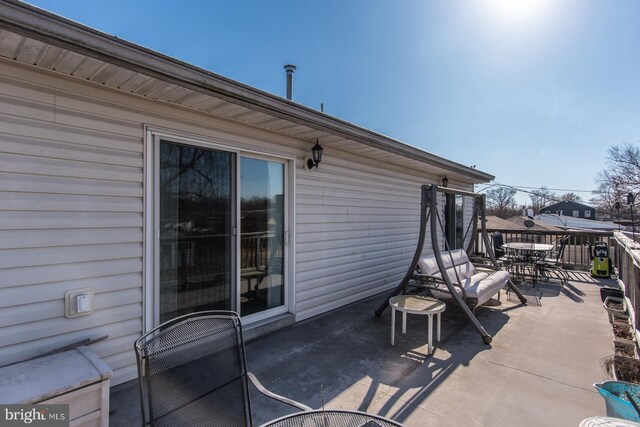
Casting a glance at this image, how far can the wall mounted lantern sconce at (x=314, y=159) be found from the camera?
13.1 feet

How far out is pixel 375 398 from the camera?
238 cm

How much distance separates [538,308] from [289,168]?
13.9 feet

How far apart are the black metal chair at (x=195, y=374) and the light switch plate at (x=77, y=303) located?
108 centimetres

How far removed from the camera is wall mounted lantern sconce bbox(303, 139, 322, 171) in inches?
157

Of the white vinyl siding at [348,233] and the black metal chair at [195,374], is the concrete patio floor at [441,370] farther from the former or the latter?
the black metal chair at [195,374]

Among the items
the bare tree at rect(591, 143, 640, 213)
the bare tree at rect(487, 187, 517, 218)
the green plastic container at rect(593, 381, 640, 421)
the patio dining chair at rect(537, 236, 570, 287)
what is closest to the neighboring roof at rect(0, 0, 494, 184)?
the green plastic container at rect(593, 381, 640, 421)

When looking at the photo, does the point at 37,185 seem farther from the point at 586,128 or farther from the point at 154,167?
the point at 586,128

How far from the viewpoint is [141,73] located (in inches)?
85.2

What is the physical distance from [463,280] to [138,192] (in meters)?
4.21

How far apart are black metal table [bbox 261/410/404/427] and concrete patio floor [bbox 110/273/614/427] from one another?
43.1 inches

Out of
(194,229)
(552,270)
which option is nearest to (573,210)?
(552,270)

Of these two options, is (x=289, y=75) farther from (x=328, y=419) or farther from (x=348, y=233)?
(x=328, y=419)

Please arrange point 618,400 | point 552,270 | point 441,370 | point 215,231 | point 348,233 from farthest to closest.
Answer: point 552,270 < point 348,233 < point 215,231 < point 441,370 < point 618,400

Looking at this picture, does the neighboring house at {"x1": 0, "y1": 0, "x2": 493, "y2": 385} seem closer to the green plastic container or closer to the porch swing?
the porch swing
